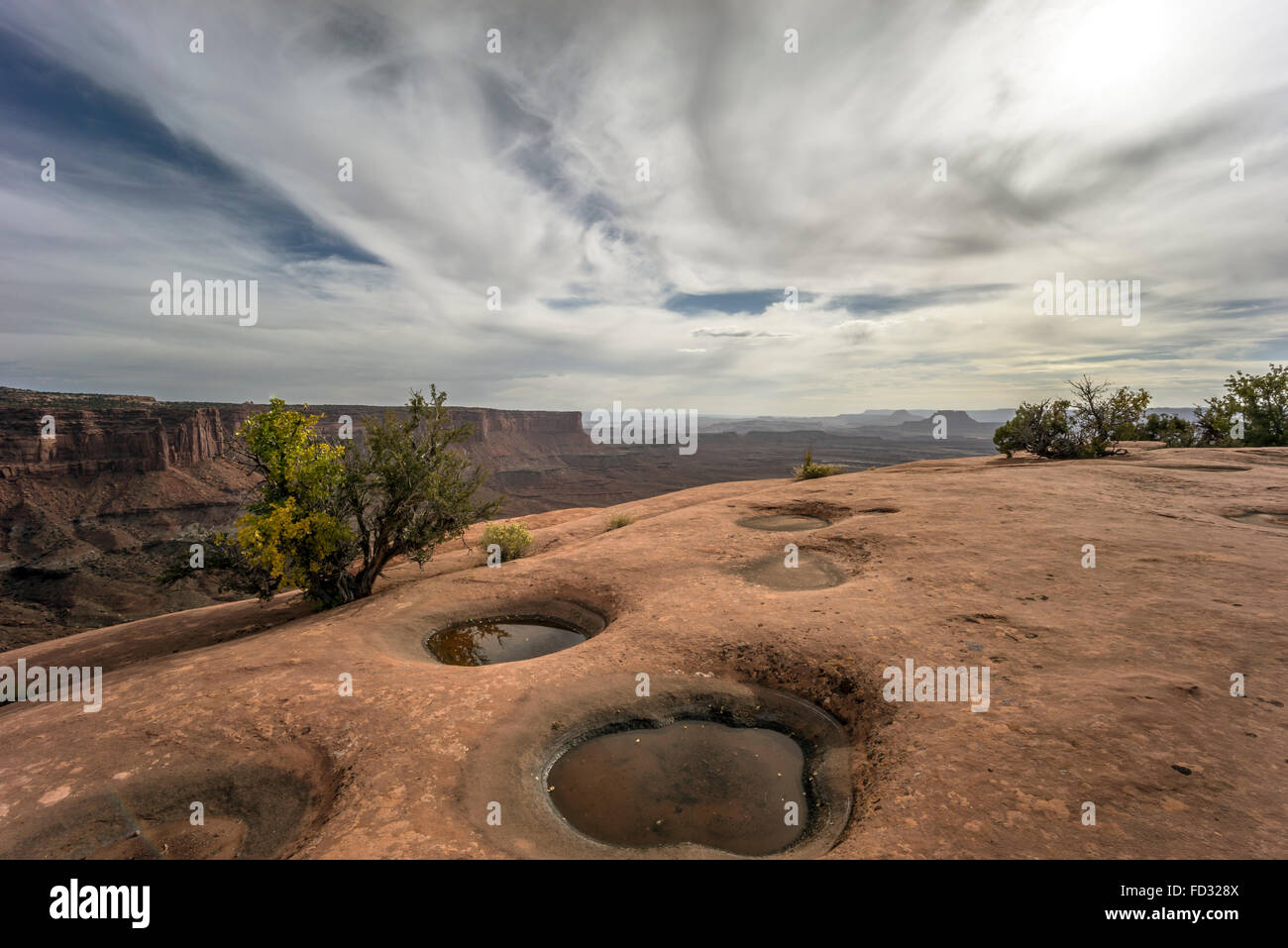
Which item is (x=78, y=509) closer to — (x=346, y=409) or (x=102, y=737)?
(x=346, y=409)

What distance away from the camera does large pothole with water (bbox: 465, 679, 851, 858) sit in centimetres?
454

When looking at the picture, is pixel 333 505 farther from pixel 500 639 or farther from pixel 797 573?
pixel 797 573

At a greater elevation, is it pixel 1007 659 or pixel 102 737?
pixel 1007 659

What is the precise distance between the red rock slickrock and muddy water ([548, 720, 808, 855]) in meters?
0.36

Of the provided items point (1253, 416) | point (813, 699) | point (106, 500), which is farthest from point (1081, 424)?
point (106, 500)

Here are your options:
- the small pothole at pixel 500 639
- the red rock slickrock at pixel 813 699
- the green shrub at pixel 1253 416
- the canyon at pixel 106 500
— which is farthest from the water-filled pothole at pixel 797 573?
the green shrub at pixel 1253 416

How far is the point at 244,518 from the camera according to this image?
34.8ft

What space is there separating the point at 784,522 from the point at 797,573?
4507 mm

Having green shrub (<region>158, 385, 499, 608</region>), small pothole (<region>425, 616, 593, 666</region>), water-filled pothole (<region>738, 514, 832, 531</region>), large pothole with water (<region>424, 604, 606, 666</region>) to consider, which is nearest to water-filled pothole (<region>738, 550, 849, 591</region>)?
water-filled pothole (<region>738, 514, 832, 531</region>)

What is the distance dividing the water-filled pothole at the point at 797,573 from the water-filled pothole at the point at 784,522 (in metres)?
2.54

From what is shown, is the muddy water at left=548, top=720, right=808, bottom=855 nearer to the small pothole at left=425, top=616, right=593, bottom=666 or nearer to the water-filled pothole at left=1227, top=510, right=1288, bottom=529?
the small pothole at left=425, top=616, right=593, bottom=666
